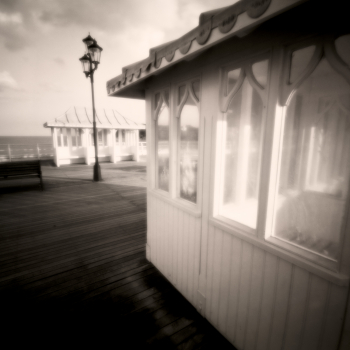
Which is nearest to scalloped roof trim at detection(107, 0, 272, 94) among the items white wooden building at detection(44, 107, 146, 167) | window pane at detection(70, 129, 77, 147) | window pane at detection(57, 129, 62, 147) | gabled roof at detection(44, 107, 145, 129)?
gabled roof at detection(44, 107, 145, 129)

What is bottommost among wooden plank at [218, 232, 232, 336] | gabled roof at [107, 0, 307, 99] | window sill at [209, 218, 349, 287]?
wooden plank at [218, 232, 232, 336]

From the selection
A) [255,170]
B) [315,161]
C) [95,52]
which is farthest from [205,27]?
[95,52]

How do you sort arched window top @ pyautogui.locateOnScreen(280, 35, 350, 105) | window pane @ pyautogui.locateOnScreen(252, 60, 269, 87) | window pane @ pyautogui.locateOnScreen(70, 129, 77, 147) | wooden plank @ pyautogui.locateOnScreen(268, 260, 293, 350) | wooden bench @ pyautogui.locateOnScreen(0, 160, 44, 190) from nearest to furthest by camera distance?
1. arched window top @ pyautogui.locateOnScreen(280, 35, 350, 105)
2. wooden plank @ pyautogui.locateOnScreen(268, 260, 293, 350)
3. window pane @ pyautogui.locateOnScreen(252, 60, 269, 87)
4. wooden bench @ pyautogui.locateOnScreen(0, 160, 44, 190)
5. window pane @ pyautogui.locateOnScreen(70, 129, 77, 147)

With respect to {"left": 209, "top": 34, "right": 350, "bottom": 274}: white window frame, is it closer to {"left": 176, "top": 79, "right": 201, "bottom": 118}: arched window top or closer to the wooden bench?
{"left": 176, "top": 79, "right": 201, "bottom": 118}: arched window top

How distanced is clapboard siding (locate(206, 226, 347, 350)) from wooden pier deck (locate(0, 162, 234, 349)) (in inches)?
12.7

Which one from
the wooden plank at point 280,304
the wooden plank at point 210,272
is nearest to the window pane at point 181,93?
the wooden plank at point 210,272

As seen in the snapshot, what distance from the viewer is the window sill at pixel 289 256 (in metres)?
1.23

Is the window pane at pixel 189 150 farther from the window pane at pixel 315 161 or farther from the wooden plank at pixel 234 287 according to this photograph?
the window pane at pixel 315 161

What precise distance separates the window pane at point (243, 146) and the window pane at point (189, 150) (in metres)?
0.43

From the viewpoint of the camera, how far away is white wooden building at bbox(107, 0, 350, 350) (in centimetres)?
127

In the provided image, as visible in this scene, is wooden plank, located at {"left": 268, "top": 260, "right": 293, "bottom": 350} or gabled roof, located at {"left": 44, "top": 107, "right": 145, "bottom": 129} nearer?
wooden plank, located at {"left": 268, "top": 260, "right": 293, "bottom": 350}

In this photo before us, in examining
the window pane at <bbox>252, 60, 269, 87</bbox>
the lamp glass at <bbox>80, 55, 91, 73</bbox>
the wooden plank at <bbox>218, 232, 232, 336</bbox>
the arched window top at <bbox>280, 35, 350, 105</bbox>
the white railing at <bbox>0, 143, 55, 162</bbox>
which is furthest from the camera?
the white railing at <bbox>0, 143, 55, 162</bbox>

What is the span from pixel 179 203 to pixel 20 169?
24.0ft

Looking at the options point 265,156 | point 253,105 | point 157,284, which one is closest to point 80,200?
point 157,284
